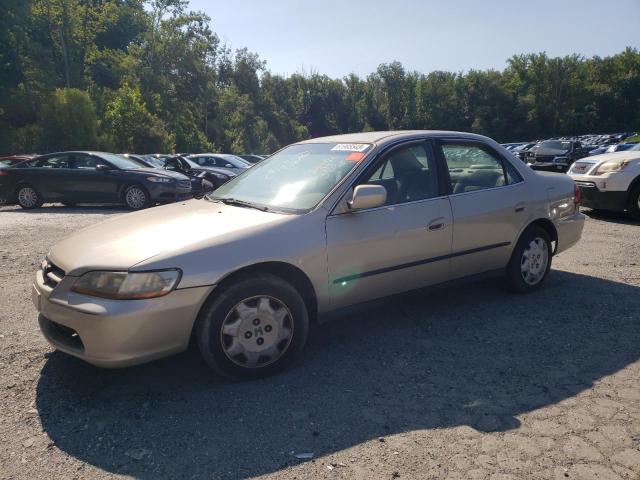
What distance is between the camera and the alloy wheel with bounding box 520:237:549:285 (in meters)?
5.02

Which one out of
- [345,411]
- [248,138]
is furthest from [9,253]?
[248,138]

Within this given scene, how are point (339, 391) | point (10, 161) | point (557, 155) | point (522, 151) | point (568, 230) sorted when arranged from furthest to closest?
1. point (522, 151)
2. point (557, 155)
3. point (10, 161)
4. point (568, 230)
5. point (339, 391)

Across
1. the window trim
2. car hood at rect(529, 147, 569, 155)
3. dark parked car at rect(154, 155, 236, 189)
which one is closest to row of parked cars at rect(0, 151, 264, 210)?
dark parked car at rect(154, 155, 236, 189)

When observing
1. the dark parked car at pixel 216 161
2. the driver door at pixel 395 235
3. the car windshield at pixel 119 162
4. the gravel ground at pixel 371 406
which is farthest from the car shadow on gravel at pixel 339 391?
the dark parked car at pixel 216 161

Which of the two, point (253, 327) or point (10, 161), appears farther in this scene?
point (10, 161)

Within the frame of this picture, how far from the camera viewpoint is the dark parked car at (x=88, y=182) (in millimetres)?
12391

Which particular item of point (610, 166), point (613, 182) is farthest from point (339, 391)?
point (610, 166)

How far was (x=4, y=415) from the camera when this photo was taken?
3.04 m

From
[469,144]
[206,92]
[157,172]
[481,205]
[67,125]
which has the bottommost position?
[481,205]

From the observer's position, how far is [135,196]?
1241 centimetres

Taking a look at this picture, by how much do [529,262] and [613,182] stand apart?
5.64 meters

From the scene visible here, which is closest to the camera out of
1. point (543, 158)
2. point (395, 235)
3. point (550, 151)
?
point (395, 235)

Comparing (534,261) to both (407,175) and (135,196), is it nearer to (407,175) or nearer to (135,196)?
(407,175)

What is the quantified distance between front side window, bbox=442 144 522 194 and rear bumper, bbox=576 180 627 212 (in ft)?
18.6
